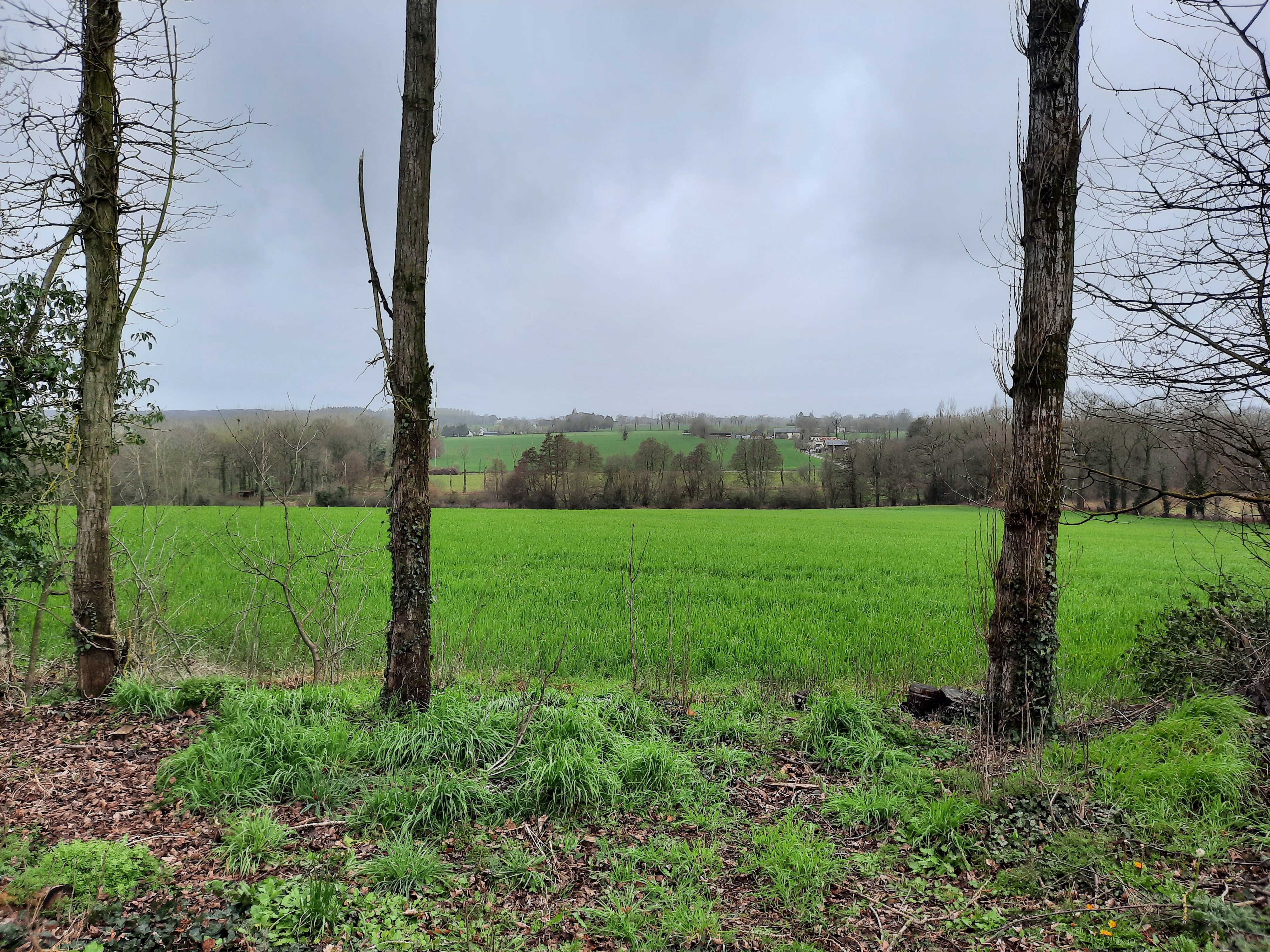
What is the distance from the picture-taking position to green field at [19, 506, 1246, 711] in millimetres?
8180

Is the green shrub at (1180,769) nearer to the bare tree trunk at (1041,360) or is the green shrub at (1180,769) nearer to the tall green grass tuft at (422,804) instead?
the bare tree trunk at (1041,360)

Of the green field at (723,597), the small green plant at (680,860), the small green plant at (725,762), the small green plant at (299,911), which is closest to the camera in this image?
the small green plant at (299,911)

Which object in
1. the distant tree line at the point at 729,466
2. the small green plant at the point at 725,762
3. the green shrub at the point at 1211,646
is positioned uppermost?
the distant tree line at the point at 729,466

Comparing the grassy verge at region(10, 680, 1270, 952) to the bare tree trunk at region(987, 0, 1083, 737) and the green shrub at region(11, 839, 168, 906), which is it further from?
the bare tree trunk at region(987, 0, 1083, 737)

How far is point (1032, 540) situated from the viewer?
4.81 m

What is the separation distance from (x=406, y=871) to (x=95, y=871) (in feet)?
4.73

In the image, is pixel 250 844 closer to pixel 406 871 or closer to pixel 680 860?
pixel 406 871

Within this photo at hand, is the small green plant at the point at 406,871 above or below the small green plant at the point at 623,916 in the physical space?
above

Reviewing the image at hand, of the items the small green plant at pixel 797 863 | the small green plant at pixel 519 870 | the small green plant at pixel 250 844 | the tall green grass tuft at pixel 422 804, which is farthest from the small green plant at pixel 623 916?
the small green plant at pixel 250 844

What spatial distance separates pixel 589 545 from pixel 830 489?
3749 cm

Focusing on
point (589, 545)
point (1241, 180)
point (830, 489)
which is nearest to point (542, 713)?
point (1241, 180)

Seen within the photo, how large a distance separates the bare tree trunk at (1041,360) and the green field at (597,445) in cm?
4236

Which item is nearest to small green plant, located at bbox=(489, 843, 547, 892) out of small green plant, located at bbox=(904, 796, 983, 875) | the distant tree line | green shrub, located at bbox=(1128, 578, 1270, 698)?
small green plant, located at bbox=(904, 796, 983, 875)

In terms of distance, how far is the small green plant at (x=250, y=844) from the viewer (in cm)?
314
